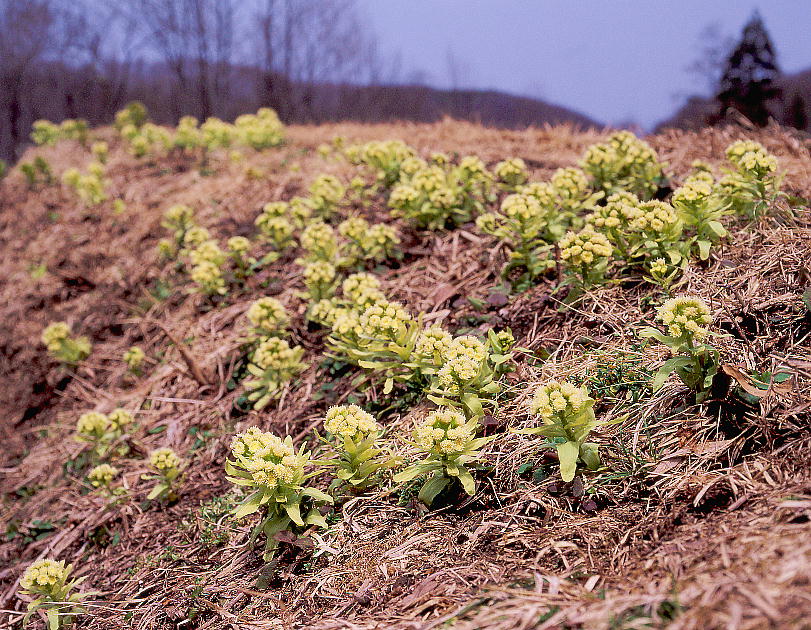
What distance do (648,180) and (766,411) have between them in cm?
236

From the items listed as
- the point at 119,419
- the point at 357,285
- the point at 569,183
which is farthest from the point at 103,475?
the point at 569,183

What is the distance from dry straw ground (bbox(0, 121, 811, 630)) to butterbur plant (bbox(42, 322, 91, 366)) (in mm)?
141

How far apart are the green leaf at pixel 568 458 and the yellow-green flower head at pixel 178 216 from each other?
194 inches

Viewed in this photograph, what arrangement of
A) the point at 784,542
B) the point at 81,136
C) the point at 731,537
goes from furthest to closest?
the point at 81,136 < the point at 731,537 < the point at 784,542

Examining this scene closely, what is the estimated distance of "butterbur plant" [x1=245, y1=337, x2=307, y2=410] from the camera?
393 centimetres

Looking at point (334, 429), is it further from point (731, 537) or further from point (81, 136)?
point (81, 136)

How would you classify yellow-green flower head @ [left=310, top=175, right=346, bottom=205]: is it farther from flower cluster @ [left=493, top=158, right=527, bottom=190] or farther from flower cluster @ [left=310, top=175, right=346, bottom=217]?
flower cluster @ [left=493, top=158, right=527, bottom=190]

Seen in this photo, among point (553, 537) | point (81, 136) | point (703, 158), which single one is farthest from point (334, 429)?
point (81, 136)

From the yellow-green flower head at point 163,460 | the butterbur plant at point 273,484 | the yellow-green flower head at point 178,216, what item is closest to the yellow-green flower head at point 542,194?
the butterbur plant at point 273,484

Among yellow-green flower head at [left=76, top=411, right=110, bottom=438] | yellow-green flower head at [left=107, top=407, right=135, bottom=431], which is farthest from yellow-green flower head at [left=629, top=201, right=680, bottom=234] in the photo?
yellow-green flower head at [left=76, top=411, right=110, bottom=438]

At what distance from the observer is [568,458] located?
2.50 meters

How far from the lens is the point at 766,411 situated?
8.09 feet

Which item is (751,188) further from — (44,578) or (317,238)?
(44,578)

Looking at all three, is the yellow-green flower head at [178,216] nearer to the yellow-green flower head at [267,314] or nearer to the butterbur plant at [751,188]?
the yellow-green flower head at [267,314]
